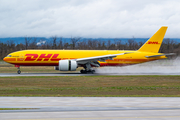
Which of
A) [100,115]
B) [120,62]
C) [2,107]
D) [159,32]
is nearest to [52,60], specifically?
[120,62]

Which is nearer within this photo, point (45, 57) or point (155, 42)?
point (45, 57)

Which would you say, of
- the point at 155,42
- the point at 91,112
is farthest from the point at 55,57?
the point at 91,112

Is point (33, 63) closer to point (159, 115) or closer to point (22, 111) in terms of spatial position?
point (22, 111)

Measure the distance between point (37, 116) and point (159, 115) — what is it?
191 inches

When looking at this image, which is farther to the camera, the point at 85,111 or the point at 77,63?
the point at 77,63

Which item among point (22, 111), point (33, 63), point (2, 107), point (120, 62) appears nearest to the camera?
point (22, 111)

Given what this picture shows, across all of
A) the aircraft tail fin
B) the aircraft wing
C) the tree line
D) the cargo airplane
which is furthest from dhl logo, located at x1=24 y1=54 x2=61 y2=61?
the tree line

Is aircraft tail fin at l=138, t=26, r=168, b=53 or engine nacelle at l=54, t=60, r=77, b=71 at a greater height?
aircraft tail fin at l=138, t=26, r=168, b=53

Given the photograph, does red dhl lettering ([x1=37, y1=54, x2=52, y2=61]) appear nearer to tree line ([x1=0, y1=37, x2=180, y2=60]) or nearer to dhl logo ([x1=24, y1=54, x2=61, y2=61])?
dhl logo ([x1=24, y1=54, x2=61, y2=61])

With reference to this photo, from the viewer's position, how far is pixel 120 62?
35625 mm

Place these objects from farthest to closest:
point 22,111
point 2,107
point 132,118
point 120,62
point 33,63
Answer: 1. point 120,62
2. point 33,63
3. point 2,107
4. point 22,111
5. point 132,118

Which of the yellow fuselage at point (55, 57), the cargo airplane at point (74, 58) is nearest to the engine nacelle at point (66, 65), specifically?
the cargo airplane at point (74, 58)

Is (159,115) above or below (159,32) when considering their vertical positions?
below

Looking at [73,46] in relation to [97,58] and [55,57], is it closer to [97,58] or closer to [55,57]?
[55,57]
